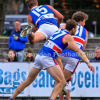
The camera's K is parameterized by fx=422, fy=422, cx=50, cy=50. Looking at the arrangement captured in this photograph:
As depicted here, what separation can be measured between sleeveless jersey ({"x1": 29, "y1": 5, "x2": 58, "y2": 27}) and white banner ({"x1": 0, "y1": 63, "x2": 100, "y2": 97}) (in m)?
2.60

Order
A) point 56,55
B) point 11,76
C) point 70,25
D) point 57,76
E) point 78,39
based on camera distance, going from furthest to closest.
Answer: point 11,76 → point 78,39 → point 70,25 → point 56,55 → point 57,76

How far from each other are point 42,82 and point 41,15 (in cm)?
285

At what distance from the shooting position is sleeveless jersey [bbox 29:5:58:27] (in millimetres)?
9242

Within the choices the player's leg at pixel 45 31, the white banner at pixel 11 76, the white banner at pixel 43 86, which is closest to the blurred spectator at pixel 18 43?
the white banner at pixel 11 76

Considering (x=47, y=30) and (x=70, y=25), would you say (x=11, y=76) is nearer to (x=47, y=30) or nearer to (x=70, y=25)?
(x=47, y=30)

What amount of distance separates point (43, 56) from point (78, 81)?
3.44 meters

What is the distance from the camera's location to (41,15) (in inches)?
365

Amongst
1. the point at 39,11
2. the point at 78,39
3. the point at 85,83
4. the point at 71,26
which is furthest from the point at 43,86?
the point at 71,26

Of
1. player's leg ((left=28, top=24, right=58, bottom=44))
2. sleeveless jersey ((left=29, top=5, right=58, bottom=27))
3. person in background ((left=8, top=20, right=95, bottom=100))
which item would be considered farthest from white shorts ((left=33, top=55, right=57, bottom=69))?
sleeveless jersey ((left=29, top=5, right=58, bottom=27))

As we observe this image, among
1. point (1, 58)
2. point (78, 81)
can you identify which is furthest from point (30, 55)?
point (1, 58)

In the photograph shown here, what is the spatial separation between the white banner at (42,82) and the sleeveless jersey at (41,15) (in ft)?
8.54

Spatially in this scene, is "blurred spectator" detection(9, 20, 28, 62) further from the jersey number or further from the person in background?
the person in background

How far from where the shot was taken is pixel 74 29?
347 inches

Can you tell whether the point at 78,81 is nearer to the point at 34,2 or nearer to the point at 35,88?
the point at 35,88
